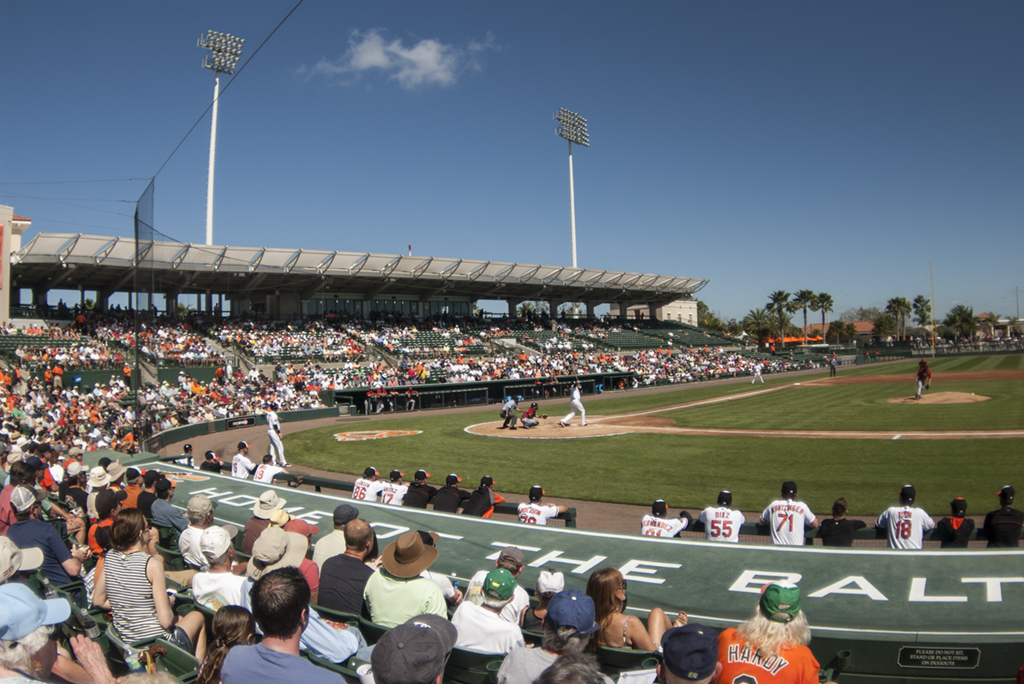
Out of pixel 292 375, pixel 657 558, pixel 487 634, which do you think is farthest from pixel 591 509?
pixel 292 375

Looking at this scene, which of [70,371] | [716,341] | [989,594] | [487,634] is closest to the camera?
[487,634]

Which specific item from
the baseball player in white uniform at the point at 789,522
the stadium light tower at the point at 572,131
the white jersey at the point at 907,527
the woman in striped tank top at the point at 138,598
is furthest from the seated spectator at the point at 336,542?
the stadium light tower at the point at 572,131

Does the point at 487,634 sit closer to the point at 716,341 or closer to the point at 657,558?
the point at 657,558

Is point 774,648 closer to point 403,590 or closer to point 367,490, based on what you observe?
point 403,590

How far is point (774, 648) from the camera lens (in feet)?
9.83

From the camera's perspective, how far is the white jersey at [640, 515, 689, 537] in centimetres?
785

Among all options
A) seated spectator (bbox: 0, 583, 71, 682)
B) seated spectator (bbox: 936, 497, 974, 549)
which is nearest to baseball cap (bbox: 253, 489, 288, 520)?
seated spectator (bbox: 0, 583, 71, 682)

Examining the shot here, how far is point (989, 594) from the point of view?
514 cm

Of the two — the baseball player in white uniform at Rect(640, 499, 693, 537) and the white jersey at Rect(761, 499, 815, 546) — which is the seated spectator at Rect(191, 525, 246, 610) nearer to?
the baseball player in white uniform at Rect(640, 499, 693, 537)

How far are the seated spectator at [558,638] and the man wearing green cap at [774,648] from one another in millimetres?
688

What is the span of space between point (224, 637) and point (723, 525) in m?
6.14

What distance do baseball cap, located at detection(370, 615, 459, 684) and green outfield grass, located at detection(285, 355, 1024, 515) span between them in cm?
950

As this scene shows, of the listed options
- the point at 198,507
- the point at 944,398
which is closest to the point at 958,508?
the point at 198,507

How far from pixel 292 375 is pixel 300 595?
32039mm
